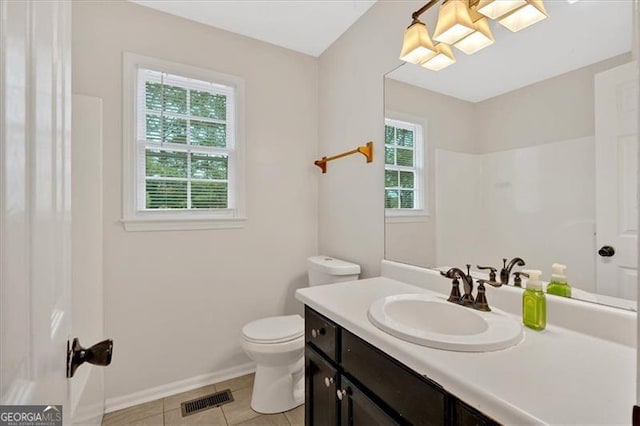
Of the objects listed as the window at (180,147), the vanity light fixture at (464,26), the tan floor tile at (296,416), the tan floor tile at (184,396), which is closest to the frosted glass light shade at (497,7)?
the vanity light fixture at (464,26)

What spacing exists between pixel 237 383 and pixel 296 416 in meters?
0.54

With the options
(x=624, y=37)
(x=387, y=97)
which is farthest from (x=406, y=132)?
(x=624, y=37)

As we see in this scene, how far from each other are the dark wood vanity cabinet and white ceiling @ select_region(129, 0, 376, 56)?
1.83 metres

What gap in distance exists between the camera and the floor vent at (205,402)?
1.83m

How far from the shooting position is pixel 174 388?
1994 millimetres

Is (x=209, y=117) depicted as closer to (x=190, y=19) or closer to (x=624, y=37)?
(x=190, y=19)

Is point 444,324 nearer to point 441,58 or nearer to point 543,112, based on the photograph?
point 543,112

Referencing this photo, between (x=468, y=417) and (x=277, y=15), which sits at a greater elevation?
(x=277, y=15)

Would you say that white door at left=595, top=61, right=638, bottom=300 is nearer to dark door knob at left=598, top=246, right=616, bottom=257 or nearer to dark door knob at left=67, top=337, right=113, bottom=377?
dark door knob at left=598, top=246, right=616, bottom=257

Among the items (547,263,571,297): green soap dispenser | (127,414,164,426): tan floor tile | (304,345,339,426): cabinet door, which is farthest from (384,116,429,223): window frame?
(127,414,164,426): tan floor tile

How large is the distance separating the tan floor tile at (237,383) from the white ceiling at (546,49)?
218cm

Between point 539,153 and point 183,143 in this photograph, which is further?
point 183,143

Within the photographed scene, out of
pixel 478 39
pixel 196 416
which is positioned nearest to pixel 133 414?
pixel 196 416

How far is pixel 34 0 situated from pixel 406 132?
1.57 m
